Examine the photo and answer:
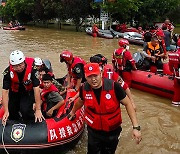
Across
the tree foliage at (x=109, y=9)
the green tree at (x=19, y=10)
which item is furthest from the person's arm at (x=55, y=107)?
the green tree at (x=19, y=10)

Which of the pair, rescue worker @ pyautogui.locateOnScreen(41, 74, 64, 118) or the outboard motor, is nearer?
rescue worker @ pyautogui.locateOnScreen(41, 74, 64, 118)

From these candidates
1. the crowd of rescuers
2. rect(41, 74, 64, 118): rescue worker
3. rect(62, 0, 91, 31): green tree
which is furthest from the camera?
rect(62, 0, 91, 31): green tree

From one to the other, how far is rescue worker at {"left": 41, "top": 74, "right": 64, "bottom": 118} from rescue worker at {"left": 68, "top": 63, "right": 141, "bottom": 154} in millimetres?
1252

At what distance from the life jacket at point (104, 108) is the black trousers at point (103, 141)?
78mm

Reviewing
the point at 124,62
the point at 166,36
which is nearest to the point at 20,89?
the point at 124,62

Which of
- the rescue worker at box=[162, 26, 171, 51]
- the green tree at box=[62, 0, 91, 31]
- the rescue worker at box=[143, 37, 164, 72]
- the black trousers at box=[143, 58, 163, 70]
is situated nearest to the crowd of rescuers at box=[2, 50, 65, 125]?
the rescue worker at box=[143, 37, 164, 72]

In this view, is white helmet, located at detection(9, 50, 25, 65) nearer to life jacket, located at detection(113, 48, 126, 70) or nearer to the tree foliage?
life jacket, located at detection(113, 48, 126, 70)

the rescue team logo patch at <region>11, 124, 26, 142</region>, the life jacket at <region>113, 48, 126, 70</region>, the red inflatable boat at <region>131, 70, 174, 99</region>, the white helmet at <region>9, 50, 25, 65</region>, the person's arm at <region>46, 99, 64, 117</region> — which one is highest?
the white helmet at <region>9, 50, 25, 65</region>

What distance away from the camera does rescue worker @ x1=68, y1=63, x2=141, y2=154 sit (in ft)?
10.7

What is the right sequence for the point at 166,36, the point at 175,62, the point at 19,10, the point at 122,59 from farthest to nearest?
the point at 19,10
the point at 166,36
the point at 122,59
the point at 175,62

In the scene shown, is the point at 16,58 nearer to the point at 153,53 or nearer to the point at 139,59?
the point at 153,53

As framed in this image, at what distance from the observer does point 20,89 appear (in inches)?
177

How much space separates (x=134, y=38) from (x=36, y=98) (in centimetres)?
1388

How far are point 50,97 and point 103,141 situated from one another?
5.10 ft
